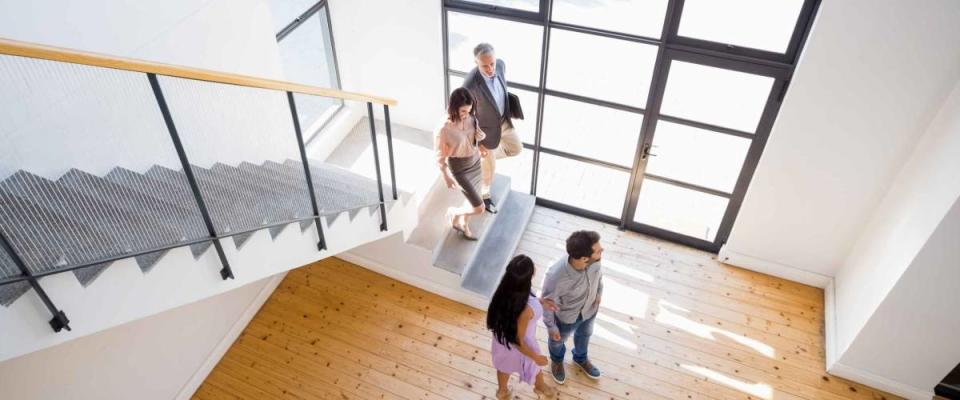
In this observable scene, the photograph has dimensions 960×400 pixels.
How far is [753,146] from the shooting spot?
16.2ft

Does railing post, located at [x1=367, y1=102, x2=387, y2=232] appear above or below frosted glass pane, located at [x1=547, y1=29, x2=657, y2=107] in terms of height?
below

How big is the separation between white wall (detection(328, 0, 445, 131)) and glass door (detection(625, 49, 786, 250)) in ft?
6.21

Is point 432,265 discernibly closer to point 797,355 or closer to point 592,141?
point 592,141

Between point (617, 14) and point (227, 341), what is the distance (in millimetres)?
3780

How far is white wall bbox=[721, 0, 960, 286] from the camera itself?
154 inches

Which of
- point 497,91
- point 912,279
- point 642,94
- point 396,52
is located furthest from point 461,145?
point 912,279

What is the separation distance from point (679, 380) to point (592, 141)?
2.07 metres

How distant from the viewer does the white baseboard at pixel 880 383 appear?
4551 mm

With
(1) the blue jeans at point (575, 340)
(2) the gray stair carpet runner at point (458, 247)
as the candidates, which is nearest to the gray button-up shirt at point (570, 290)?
(1) the blue jeans at point (575, 340)

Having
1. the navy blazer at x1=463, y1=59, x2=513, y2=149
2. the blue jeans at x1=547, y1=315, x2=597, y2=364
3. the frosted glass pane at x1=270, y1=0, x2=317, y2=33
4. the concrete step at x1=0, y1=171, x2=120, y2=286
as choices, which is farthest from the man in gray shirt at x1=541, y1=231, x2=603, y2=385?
the frosted glass pane at x1=270, y1=0, x2=317, y2=33

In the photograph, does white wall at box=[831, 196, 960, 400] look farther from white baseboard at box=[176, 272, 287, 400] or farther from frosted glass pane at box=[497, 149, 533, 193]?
white baseboard at box=[176, 272, 287, 400]

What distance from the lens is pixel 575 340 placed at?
4.50 m

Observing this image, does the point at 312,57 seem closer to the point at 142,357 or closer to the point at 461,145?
the point at 461,145

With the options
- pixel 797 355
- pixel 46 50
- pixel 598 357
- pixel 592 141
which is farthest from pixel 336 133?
pixel 797 355
